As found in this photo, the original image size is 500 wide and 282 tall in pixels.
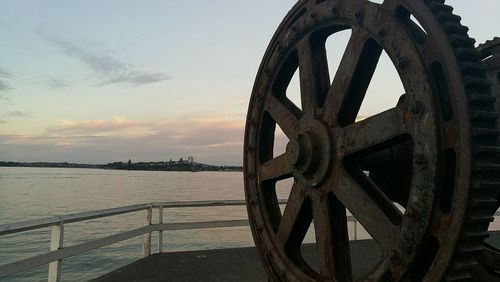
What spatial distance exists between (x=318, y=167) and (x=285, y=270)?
89 cm

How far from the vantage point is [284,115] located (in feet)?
12.7

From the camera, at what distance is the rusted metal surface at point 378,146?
7.07 ft

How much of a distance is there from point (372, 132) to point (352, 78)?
47 cm

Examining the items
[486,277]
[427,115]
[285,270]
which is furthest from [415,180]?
[486,277]

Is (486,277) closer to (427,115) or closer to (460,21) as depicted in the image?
(427,115)

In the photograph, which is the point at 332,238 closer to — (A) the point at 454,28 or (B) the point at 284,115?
(B) the point at 284,115

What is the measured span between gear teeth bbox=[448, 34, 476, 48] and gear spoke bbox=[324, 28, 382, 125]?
69 centimetres

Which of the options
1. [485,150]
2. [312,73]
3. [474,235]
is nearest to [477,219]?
[474,235]

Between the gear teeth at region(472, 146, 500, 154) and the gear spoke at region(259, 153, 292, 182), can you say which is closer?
the gear teeth at region(472, 146, 500, 154)

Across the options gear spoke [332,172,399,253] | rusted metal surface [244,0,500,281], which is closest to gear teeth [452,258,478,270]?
rusted metal surface [244,0,500,281]

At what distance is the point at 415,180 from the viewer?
2.31 meters

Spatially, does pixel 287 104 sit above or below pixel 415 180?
above

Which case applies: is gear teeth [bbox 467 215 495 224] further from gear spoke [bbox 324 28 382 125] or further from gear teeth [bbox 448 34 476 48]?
gear spoke [bbox 324 28 382 125]

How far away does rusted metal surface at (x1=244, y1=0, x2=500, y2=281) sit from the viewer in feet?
7.07
